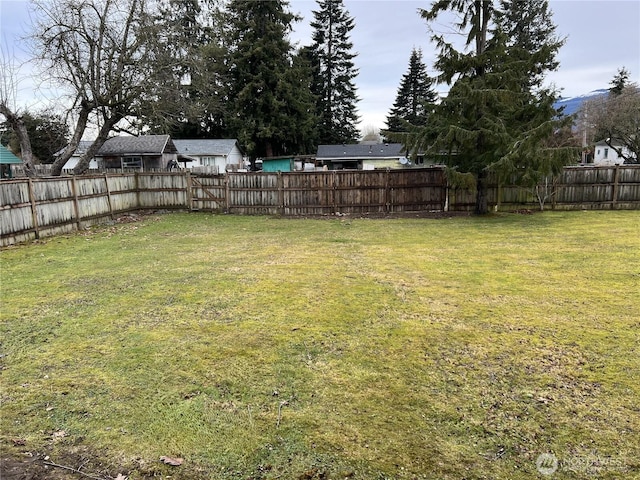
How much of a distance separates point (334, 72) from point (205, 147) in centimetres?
1798

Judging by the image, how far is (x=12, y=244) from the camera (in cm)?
948

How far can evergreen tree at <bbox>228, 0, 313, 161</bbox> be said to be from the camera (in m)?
35.9

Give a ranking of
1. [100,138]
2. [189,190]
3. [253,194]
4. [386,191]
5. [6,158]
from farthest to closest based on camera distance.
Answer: [6,158] < [100,138] < [189,190] < [253,194] < [386,191]

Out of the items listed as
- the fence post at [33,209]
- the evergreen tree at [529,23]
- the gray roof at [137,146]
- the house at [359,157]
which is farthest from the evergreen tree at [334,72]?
the fence post at [33,209]

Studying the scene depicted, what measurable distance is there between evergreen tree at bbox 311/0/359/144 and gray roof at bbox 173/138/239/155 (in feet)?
39.0

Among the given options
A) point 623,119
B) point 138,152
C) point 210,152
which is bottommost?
point 138,152

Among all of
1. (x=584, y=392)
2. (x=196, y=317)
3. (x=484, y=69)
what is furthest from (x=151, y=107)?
(x=584, y=392)

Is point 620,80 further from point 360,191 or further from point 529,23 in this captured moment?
point 360,191

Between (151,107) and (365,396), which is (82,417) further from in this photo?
(151,107)

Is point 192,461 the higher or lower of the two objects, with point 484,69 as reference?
lower

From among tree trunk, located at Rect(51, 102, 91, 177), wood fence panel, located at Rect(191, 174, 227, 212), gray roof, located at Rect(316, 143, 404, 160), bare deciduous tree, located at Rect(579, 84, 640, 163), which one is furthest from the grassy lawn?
bare deciduous tree, located at Rect(579, 84, 640, 163)

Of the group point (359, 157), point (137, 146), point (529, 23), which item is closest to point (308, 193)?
point (137, 146)

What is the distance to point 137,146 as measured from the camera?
28688mm

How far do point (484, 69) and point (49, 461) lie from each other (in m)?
14.6
